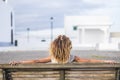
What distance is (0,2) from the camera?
47969 millimetres

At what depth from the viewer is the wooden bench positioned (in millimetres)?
5461

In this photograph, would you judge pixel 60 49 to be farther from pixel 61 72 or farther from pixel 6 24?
pixel 6 24

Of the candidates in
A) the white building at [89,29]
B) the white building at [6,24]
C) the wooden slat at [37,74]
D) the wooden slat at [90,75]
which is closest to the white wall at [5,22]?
the white building at [6,24]

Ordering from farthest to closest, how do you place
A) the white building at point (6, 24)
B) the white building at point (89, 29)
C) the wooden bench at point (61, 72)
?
the white building at point (6, 24), the white building at point (89, 29), the wooden bench at point (61, 72)

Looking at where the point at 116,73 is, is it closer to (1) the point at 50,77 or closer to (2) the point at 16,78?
(1) the point at 50,77

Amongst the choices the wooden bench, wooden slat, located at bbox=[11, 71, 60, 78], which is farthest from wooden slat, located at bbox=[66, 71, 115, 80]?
wooden slat, located at bbox=[11, 71, 60, 78]

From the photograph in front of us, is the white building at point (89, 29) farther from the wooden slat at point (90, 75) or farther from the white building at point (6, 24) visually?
the wooden slat at point (90, 75)

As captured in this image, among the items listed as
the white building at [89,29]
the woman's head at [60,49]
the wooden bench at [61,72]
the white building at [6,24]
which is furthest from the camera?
the white building at [6,24]

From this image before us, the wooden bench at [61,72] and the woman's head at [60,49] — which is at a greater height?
the woman's head at [60,49]

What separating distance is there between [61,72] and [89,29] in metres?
42.8

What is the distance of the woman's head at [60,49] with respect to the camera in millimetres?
5359

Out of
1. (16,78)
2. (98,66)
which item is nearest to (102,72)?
(98,66)

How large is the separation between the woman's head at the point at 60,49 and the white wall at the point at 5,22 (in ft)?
141

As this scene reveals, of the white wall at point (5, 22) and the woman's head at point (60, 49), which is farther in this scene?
the white wall at point (5, 22)
